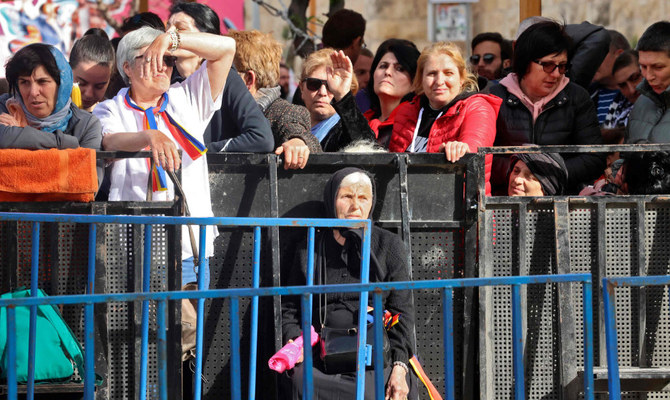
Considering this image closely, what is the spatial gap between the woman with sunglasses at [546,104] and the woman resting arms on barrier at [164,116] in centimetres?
182

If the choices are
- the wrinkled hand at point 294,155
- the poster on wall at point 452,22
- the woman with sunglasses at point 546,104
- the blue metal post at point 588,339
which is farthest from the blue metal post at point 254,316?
the poster on wall at point 452,22

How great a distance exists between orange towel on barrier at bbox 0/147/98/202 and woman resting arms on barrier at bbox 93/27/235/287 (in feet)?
0.73

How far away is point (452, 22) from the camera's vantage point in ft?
30.9

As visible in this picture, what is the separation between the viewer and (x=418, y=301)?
5148 millimetres

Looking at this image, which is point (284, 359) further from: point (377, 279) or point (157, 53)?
point (157, 53)

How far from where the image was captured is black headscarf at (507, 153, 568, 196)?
5457 millimetres

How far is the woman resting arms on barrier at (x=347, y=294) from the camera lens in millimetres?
4754

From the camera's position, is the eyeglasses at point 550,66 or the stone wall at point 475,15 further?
the stone wall at point 475,15

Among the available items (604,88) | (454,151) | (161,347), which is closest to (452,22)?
(604,88)

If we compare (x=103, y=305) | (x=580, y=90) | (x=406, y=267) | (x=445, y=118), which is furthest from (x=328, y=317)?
(x=580, y=90)

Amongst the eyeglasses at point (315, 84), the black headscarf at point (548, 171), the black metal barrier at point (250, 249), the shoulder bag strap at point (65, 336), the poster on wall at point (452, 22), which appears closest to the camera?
the shoulder bag strap at point (65, 336)

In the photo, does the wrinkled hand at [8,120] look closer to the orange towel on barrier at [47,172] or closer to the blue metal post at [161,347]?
the orange towel on barrier at [47,172]

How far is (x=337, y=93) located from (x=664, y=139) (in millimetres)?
1870

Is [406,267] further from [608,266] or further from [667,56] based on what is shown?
[667,56]
